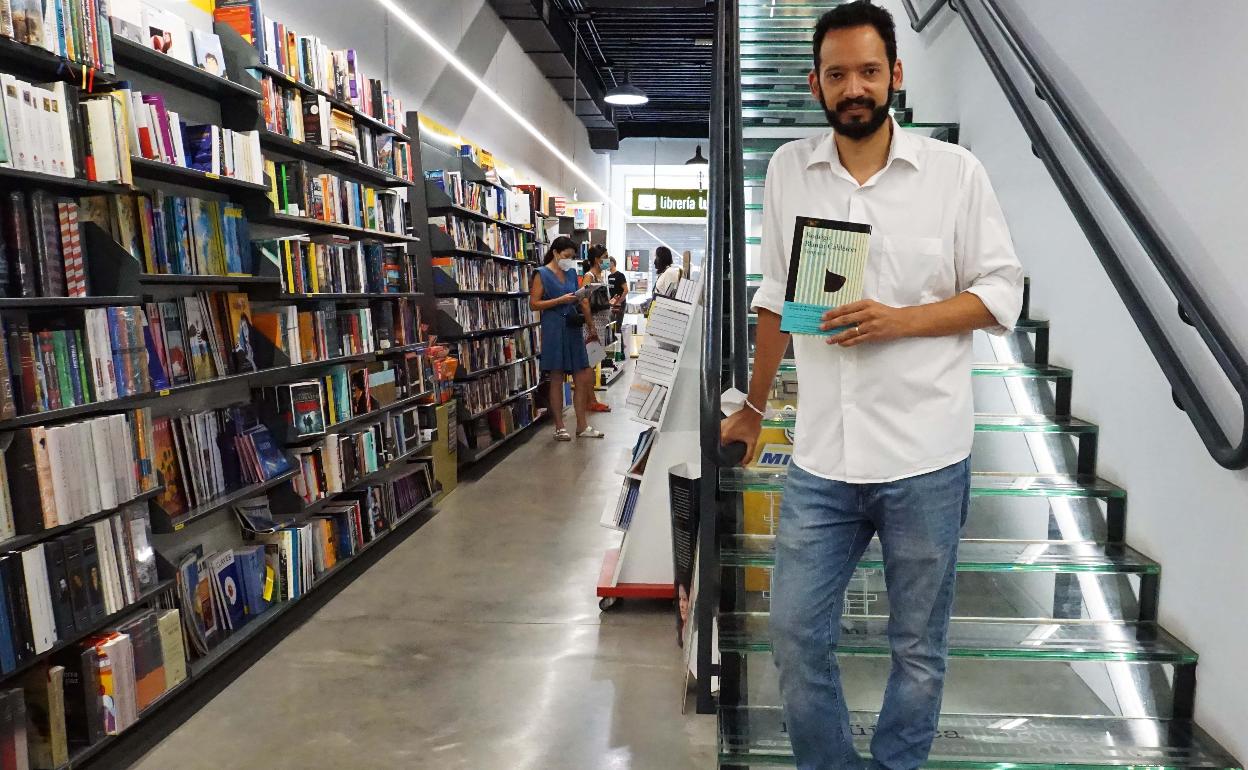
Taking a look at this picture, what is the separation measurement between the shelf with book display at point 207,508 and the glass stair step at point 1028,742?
1.77 meters

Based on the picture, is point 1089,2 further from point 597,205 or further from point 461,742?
point 597,205

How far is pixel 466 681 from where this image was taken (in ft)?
9.89

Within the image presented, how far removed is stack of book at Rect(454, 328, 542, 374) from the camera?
6.41 meters

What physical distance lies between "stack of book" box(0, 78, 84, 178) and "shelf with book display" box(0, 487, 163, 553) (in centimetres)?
89

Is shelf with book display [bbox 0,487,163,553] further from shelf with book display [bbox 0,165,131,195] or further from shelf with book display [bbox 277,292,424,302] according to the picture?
shelf with book display [bbox 277,292,424,302]

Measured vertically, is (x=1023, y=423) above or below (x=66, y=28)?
below

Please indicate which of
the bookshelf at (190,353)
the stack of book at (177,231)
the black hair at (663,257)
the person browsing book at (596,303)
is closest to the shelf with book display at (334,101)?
the bookshelf at (190,353)

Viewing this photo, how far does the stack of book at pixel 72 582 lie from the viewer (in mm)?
2146

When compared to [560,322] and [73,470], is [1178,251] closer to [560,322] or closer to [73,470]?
[73,470]

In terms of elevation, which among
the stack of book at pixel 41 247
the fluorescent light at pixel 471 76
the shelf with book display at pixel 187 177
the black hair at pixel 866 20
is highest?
the fluorescent light at pixel 471 76

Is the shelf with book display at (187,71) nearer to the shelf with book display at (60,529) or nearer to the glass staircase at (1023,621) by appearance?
the shelf with book display at (60,529)

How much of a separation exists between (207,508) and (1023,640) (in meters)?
2.51

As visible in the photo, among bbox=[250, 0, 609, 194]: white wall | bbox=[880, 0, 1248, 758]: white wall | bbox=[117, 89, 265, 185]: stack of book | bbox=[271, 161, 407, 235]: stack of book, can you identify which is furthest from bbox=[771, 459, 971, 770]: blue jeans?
bbox=[250, 0, 609, 194]: white wall

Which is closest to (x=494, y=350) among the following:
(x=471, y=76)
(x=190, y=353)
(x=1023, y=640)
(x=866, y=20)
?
(x=471, y=76)
